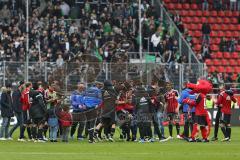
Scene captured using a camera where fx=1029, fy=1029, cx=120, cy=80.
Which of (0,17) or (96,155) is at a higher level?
(0,17)

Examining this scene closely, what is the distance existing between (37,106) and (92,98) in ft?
6.65

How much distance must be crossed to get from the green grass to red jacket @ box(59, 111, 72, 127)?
30.2 inches

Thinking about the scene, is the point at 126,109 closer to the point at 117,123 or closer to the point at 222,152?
the point at 117,123

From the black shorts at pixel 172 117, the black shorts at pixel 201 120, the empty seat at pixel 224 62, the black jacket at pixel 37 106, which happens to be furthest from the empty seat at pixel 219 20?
the black jacket at pixel 37 106

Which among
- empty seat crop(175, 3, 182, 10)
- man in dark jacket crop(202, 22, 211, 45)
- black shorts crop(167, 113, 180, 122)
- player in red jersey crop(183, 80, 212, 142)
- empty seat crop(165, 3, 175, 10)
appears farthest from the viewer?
empty seat crop(175, 3, 182, 10)

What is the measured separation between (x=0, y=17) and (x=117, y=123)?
16.3 m

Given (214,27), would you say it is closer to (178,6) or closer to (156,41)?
(178,6)

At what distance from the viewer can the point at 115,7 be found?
184 feet

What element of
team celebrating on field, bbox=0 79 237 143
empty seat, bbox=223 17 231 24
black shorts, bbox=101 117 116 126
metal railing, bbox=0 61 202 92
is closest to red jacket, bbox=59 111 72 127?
team celebrating on field, bbox=0 79 237 143

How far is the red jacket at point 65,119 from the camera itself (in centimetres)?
3656

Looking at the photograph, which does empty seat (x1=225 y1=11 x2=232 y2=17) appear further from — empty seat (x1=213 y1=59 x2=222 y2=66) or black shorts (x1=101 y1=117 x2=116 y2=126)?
black shorts (x1=101 y1=117 x2=116 y2=126)

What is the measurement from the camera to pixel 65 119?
3662 centimetres

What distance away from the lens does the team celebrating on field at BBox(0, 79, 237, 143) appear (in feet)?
119

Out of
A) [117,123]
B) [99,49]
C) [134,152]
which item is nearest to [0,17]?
[99,49]
